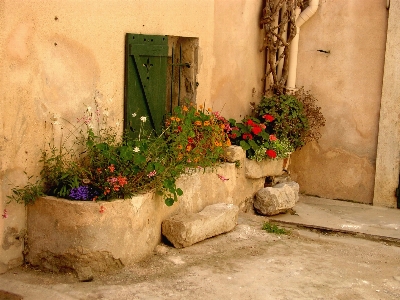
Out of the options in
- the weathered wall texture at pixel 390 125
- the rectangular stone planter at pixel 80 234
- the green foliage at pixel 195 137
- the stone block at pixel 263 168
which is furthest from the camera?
the weathered wall texture at pixel 390 125

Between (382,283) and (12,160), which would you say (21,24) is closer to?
(12,160)

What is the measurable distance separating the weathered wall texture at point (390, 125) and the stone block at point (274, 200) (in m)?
1.39

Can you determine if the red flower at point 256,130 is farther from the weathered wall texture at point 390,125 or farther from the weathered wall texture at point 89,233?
the weathered wall texture at point 89,233

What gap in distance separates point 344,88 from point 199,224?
143 inches

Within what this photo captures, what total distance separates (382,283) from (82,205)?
9.34 feet

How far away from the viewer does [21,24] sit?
5.37 m

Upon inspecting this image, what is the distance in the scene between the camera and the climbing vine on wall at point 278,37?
8.72 m

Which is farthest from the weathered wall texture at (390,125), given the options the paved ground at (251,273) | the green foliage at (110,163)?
the green foliage at (110,163)

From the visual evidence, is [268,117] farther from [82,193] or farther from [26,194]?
[26,194]

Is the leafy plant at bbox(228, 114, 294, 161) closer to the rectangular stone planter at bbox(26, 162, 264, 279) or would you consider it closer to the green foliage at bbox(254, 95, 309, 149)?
the green foliage at bbox(254, 95, 309, 149)

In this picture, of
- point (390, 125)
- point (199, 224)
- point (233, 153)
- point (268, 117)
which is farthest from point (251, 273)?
point (390, 125)

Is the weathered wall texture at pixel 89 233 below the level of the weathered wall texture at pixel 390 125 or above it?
below

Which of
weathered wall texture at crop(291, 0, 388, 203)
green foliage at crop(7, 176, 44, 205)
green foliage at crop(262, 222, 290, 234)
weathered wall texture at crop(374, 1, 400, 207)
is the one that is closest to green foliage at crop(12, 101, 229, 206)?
green foliage at crop(7, 176, 44, 205)

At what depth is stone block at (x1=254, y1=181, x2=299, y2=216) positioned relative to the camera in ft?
26.6
